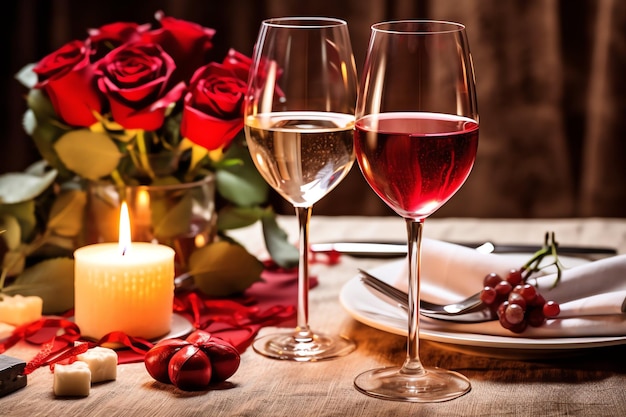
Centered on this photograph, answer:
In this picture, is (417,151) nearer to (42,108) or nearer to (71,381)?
(71,381)

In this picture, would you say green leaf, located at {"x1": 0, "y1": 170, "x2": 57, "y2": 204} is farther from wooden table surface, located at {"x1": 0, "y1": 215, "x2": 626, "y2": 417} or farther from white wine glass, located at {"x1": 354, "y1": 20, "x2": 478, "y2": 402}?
white wine glass, located at {"x1": 354, "y1": 20, "x2": 478, "y2": 402}

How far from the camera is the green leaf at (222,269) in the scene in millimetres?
1232

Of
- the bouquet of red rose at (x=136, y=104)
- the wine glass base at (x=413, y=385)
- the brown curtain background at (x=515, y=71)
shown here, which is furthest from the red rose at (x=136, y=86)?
the brown curtain background at (x=515, y=71)

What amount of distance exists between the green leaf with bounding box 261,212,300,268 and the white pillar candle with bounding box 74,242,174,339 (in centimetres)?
29

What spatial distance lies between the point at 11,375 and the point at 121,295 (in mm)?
181

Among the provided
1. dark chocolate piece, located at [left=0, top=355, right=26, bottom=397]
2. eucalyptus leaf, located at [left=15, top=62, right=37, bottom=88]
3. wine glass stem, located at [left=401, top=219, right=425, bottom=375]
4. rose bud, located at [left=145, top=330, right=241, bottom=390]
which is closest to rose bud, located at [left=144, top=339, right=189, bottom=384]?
rose bud, located at [left=145, top=330, right=241, bottom=390]

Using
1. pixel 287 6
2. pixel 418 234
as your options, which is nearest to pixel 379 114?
pixel 418 234

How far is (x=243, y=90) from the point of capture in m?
1.18

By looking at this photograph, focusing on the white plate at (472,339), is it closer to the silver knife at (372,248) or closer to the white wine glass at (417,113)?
the white wine glass at (417,113)

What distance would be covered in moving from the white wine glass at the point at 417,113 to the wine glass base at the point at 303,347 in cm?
13

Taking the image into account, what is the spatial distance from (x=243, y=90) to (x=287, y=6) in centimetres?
173

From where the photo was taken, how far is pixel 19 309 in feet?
3.59

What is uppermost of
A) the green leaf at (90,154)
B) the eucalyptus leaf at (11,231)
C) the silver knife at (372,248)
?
the green leaf at (90,154)

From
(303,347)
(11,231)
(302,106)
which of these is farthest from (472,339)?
(11,231)
